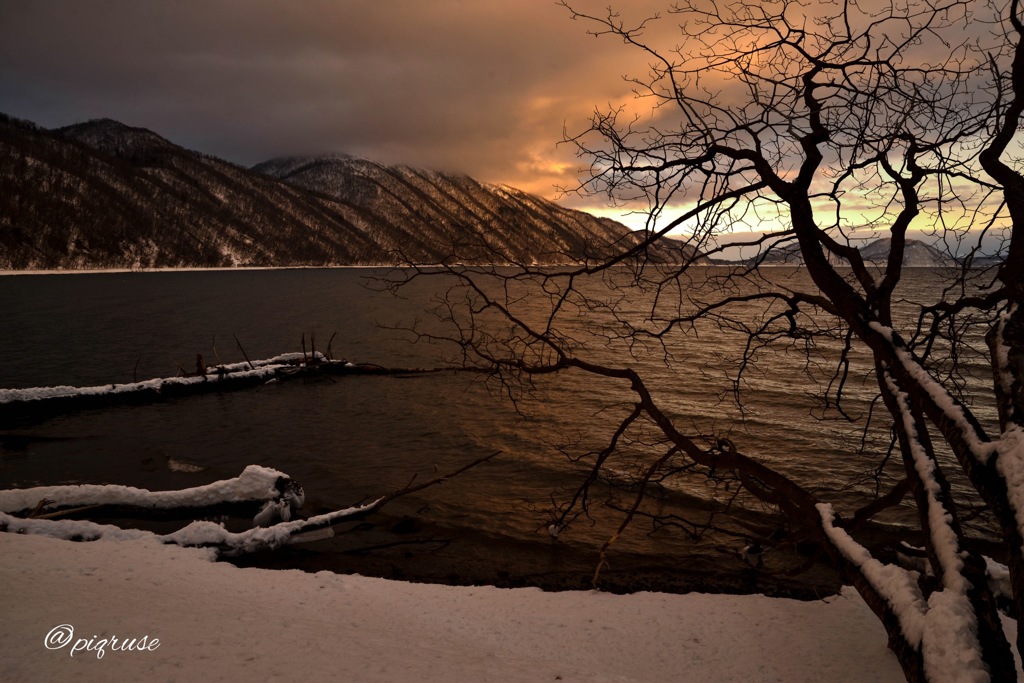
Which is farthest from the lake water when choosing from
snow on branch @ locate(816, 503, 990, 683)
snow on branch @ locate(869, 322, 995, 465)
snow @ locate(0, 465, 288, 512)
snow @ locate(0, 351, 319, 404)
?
snow on branch @ locate(816, 503, 990, 683)

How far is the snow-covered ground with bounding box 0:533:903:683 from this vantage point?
3.67 meters

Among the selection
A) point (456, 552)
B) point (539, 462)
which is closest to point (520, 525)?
point (456, 552)

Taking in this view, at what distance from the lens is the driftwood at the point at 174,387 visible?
56.9ft

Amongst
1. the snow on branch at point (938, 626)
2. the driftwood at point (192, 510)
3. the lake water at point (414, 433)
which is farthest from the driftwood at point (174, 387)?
the snow on branch at point (938, 626)

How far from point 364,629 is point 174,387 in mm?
19199

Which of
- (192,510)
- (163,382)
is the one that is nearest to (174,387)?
(163,382)

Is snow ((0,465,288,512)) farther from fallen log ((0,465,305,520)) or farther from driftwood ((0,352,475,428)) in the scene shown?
driftwood ((0,352,475,428))

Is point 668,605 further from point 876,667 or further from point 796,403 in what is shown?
point 796,403

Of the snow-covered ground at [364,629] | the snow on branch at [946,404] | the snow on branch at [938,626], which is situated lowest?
the snow-covered ground at [364,629]

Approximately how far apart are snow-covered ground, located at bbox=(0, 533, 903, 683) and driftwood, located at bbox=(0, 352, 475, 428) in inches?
260

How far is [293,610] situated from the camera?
5.26 meters

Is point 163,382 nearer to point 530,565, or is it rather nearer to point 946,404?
point 530,565

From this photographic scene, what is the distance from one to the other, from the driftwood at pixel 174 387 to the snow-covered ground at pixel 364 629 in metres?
6.61

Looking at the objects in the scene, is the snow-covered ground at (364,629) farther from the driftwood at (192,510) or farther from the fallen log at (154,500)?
the fallen log at (154,500)
